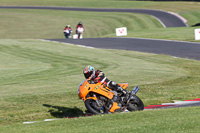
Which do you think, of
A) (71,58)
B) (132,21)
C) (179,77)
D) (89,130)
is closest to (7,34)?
(132,21)

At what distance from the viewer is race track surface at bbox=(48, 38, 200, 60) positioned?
28172 mm

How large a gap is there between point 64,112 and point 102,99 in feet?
6.74

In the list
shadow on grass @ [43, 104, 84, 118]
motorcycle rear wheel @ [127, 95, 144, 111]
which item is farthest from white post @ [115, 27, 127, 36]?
motorcycle rear wheel @ [127, 95, 144, 111]

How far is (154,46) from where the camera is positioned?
32719 mm

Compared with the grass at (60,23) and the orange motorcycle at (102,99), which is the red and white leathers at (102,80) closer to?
the orange motorcycle at (102,99)

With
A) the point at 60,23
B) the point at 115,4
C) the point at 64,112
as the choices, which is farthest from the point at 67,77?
the point at 115,4

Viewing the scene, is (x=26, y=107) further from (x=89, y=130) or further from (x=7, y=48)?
(x=7, y=48)

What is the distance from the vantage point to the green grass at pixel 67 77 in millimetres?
12852

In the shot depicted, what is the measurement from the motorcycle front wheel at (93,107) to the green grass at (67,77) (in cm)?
170

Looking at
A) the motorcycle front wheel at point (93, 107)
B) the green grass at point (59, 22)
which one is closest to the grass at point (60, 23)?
the green grass at point (59, 22)

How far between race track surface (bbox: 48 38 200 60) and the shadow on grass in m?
15.1

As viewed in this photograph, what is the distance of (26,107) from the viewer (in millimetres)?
12828

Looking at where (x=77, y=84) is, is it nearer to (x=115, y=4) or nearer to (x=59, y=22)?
(x=59, y=22)

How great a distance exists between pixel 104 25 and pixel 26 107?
45.8 m
